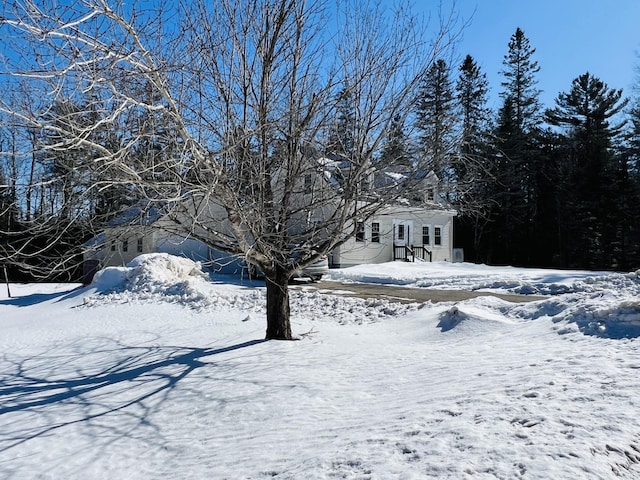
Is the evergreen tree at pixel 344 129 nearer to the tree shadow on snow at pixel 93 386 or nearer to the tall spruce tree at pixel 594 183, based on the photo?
the tree shadow on snow at pixel 93 386

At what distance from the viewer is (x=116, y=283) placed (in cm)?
1418

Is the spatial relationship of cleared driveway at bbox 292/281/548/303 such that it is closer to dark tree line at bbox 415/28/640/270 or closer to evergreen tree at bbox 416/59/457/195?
evergreen tree at bbox 416/59/457/195

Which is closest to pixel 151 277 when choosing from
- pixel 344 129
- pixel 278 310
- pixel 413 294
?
pixel 413 294

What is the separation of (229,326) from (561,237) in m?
32.2

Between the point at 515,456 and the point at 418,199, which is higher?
the point at 418,199

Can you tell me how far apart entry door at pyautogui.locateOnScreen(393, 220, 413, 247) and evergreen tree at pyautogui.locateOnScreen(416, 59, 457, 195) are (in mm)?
20114

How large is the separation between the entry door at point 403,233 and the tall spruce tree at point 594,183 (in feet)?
42.6

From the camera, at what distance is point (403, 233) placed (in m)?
27.8

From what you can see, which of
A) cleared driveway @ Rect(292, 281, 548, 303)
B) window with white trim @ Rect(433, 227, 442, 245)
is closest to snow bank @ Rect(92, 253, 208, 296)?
cleared driveway @ Rect(292, 281, 548, 303)

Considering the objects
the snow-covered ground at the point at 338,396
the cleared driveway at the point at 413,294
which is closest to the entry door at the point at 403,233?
the cleared driveway at the point at 413,294

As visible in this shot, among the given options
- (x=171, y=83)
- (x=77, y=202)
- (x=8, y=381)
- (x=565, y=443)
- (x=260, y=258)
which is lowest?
(x=8, y=381)

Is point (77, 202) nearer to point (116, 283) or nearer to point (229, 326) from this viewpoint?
point (229, 326)

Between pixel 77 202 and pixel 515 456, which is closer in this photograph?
pixel 515 456

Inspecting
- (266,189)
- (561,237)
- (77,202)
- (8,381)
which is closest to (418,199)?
(266,189)
